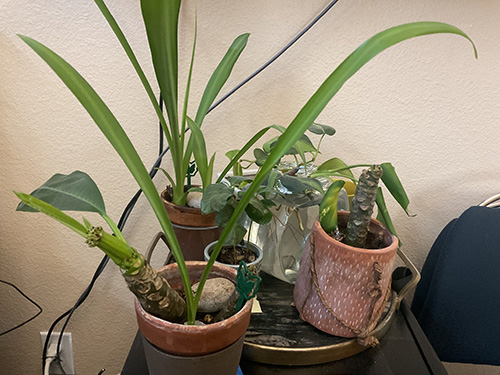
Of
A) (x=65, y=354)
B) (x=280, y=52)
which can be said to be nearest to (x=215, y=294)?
(x=280, y=52)

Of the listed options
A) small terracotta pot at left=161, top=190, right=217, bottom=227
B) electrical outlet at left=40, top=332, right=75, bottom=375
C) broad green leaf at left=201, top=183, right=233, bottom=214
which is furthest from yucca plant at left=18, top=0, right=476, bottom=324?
electrical outlet at left=40, top=332, right=75, bottom=375

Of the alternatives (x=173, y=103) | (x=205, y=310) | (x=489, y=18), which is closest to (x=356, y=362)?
(x=205, y=310)

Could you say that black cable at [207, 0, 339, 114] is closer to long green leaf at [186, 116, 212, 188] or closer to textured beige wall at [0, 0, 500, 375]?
textured beige wall at [0, 0, 500, 375]

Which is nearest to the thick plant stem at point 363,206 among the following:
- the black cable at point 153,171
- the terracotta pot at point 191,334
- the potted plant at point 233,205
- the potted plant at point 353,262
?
the potted plant at point 353,262

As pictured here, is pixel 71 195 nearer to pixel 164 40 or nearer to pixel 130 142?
pixel 130 142

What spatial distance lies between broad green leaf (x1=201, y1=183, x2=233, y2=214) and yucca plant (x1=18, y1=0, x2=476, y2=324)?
0.39 feet

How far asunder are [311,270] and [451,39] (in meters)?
0.57

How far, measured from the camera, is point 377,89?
84 centimetres

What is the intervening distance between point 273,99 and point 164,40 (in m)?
0.39

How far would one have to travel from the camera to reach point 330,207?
582 mm

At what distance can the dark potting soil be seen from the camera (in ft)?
2.18

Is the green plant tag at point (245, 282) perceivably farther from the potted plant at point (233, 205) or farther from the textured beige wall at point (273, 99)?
the textured beige wall at point (273, 99)

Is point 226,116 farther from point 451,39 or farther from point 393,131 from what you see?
point 451,39

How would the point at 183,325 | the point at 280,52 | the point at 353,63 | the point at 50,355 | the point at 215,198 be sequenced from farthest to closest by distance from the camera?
the point at 50,355 → the point at 280,52 → the point at 215,198 → the point at 183,325 → the point at 353,63
